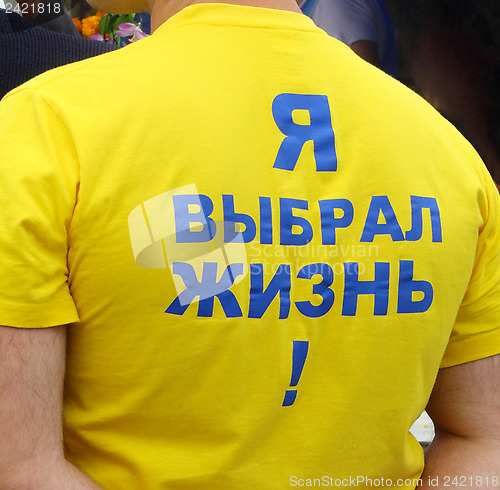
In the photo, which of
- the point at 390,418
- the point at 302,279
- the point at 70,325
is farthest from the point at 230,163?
the point at 390,418

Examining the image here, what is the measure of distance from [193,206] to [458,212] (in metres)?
0.40

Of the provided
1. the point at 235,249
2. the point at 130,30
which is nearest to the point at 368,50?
the point at 130,30

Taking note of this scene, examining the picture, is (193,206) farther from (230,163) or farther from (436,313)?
(436,313)

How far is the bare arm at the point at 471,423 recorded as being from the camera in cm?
104

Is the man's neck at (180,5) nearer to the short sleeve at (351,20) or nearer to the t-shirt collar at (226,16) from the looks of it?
the t-shirt collar at (226,16)

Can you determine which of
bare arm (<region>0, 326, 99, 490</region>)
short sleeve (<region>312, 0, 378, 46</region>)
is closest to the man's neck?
bare arm (<region>0, 326, 99, 490</region>)

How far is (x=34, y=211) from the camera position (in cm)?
73

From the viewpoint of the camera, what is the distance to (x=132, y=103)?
2.64ft

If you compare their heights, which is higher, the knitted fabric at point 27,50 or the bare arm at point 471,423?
the knitted fabric at point 27,50

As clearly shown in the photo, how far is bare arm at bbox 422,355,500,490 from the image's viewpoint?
104 centimetres

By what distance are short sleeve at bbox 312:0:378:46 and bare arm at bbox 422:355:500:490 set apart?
195 centimetres

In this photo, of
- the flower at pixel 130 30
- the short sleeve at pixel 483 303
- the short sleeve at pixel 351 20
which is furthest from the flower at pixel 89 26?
the short sleeve at pixel 483 303

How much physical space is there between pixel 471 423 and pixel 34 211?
81cm

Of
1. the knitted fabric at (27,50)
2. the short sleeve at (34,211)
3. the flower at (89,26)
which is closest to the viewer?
the short sleeve at (34,211)
